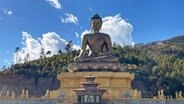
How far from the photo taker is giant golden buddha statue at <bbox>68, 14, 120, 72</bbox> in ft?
80.2

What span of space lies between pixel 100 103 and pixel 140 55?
40677mm

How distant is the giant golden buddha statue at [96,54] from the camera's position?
24453 millimetres

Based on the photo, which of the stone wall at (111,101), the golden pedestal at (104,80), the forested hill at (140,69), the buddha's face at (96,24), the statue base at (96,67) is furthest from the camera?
the forested hill at (140,69)

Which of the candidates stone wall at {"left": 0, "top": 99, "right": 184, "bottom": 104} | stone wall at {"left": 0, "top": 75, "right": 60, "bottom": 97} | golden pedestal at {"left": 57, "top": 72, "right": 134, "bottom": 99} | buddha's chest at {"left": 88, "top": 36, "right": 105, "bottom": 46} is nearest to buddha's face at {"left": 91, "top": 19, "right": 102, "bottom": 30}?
buddha's chest at {"left": 88, "top": 36, "right": 105, "bottom": 46}

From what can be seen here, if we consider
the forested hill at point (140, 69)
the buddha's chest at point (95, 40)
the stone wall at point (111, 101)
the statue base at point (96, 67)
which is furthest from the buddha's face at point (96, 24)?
the forested hill at point (140, 69)

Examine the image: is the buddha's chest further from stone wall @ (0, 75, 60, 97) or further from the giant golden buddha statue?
stone wall @ (0, 75, 60, 97)

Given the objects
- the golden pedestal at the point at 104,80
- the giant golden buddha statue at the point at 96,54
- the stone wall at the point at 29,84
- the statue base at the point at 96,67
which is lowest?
the stone wall at the point at 29,84

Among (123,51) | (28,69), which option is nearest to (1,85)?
(28,69)

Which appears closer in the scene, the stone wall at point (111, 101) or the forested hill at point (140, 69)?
the stone wall at point (111, 101)

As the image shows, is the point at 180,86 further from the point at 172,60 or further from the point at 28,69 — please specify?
the point at 28,69

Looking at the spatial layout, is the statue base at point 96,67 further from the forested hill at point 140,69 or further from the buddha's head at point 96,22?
the forested hill at point 140,69

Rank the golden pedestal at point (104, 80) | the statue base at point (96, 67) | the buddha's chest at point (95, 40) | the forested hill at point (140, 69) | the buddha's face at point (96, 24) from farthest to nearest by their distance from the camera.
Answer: the forested hill at point (140, 69) → the buddha's face at point (96, 24) → the buddha's chest at point (95, 40) → the statue base at point (96, 67) → the golden pedestal at point (104, 80)

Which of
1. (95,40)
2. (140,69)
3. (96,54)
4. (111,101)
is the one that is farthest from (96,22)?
(140,69)

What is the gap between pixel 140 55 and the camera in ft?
197
